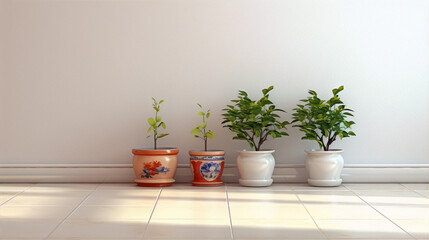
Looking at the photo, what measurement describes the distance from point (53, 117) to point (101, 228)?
169 centimetres

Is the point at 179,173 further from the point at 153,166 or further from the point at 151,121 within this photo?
the point at 151,121

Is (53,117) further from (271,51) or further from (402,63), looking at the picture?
(402,63)

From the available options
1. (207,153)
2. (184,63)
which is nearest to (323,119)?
(207,153)

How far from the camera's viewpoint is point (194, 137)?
3.99m

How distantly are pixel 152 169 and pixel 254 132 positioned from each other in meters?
0.68

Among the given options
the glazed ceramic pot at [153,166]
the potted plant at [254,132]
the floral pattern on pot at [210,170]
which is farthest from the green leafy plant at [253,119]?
the glazed ceramic pot at [153,166]

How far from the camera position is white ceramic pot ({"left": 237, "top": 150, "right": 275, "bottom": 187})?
12.2ft

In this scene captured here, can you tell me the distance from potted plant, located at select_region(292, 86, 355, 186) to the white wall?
20 centimetres

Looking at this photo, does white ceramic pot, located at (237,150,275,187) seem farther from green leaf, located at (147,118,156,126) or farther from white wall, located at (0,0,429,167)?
green leaf, located at (147,118,156,126)

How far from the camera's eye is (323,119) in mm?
3719

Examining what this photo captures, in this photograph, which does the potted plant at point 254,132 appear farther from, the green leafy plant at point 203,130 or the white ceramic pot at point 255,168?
the green leafy plant at point 203,130

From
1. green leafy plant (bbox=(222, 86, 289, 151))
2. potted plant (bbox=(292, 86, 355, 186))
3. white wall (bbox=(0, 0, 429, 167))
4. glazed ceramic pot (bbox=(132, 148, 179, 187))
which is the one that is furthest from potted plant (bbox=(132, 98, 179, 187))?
potted plant (bbox=(292, 86, 355, 186))

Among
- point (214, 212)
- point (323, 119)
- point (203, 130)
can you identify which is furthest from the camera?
point (203, 130)

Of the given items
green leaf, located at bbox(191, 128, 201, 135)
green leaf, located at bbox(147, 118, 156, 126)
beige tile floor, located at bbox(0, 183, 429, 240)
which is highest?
green leaf, located at bbox(147, 118, 156, 126)
